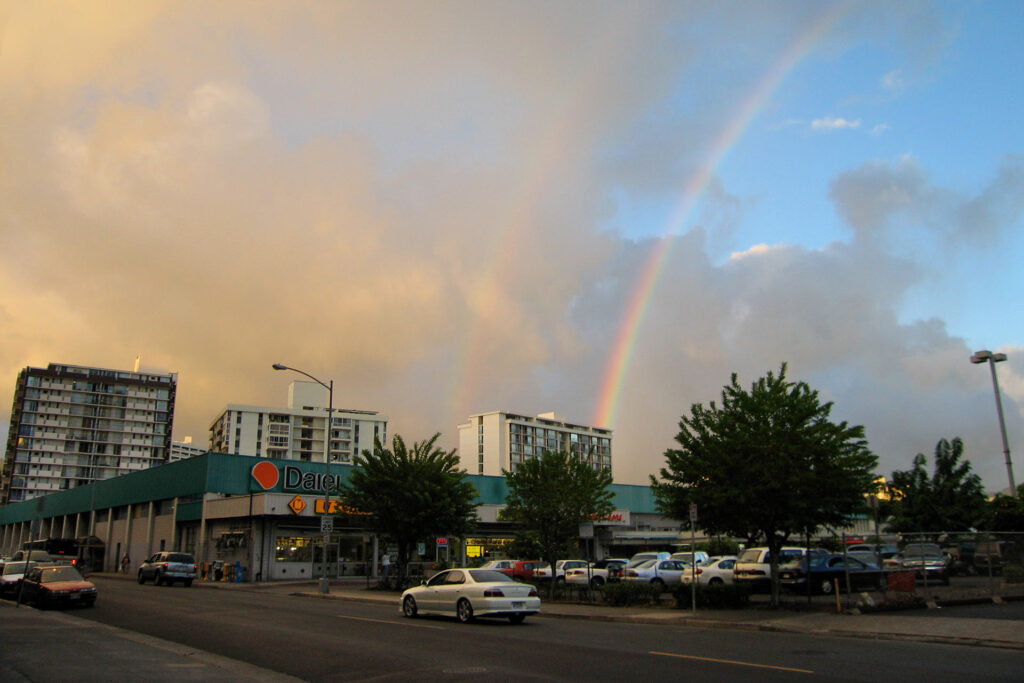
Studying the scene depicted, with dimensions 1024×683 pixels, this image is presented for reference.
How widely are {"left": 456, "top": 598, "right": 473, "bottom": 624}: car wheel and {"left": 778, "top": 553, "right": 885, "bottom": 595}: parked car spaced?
13638 mm

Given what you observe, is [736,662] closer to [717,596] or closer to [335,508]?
[717,596]

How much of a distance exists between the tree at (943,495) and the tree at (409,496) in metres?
24.1

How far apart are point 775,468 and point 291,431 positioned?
493ft

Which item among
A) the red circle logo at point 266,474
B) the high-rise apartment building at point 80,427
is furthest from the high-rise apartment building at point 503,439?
the red circle logo at point 266,474

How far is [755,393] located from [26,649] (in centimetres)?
2019

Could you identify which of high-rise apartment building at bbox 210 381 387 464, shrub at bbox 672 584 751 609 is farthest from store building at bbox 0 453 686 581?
high-rise apartment building at bbox 210 381 387 464

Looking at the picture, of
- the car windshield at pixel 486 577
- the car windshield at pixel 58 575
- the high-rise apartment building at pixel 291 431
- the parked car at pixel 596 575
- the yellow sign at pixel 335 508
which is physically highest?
the high-rise apartment building at pixel 291 431

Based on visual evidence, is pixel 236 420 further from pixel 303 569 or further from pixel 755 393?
pixel 755 393

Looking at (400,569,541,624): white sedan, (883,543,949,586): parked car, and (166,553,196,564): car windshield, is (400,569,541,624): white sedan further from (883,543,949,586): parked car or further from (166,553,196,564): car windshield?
(166,553,196,564): car windshield

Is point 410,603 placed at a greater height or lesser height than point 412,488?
lesser

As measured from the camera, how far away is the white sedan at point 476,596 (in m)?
19.7

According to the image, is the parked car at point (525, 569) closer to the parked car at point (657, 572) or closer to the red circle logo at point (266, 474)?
the parked car at point (657, 572)

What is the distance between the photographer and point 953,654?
13.9 metres

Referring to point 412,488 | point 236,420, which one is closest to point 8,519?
point 236,420
